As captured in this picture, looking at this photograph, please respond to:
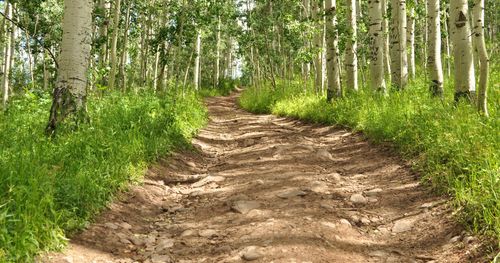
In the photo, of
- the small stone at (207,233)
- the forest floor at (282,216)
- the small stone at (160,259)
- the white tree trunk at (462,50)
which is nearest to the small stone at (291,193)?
the forest floor at (282,216)

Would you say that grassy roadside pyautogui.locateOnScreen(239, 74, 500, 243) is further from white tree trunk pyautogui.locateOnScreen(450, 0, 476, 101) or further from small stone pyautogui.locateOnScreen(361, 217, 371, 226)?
small stone pyautogui.locateOnScreen(361, 217, 371, 226)

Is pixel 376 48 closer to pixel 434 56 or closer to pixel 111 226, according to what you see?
pixel 434 56

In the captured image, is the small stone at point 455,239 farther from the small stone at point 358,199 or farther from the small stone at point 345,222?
the small stone at point 358,199

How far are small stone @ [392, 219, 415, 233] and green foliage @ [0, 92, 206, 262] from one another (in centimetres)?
288

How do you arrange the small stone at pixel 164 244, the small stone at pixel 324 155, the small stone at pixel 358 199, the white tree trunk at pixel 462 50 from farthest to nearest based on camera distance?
the small stone at pixel 324 155 → the white tree trunk at pixel 462 50 → the small stone at pixel 358 199 → the small stone at pixel 164 244

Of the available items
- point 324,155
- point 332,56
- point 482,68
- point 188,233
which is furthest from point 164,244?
point 332,56

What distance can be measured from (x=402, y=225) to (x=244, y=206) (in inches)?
63.0

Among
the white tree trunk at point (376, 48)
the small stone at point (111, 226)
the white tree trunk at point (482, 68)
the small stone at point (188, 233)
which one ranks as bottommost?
the small stone at point (188, 233)

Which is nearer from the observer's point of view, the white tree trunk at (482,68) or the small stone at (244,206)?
the small stone at (244,206)

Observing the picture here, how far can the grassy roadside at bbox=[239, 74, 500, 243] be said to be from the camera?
12.6ft

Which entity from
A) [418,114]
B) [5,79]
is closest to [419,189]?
[418,114]

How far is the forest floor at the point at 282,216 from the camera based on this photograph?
3.70 m

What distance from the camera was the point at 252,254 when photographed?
11.7ft

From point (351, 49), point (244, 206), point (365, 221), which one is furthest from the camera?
point (351, 49)
